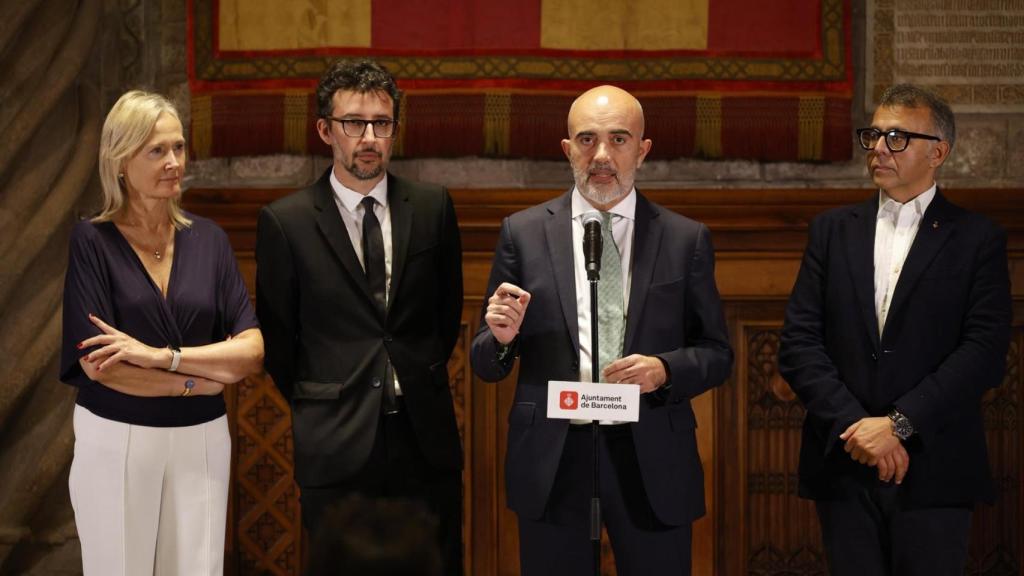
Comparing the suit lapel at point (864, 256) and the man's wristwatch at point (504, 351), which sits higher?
the suit lapel at point (864, 256)

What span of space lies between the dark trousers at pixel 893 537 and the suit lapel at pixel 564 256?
0.86 m

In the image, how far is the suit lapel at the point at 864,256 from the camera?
3070 millimetres

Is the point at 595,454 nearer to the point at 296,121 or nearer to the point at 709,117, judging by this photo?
the point at 709,117

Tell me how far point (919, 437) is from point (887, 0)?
2.20 m

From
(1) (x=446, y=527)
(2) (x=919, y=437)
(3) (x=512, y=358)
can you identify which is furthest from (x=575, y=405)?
(2) (x=919, y=437)

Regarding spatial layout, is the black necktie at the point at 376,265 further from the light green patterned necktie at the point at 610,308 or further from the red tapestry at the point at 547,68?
the red tapestry at the point at 547,68

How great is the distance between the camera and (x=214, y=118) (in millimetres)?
4523

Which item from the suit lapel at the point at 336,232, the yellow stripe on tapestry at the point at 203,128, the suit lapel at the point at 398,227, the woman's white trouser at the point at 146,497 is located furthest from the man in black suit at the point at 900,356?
the yellow stripe on tapestry at the point at 203,128

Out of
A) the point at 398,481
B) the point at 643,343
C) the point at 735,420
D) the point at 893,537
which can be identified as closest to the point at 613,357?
the point at 643,343

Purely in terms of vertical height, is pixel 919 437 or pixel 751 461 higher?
pixel 919 437

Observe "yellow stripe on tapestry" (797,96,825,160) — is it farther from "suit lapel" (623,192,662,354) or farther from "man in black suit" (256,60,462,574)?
"man in black suit" (256,60,462,574)

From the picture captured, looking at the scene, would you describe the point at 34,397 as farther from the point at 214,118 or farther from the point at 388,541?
the point at 388,541

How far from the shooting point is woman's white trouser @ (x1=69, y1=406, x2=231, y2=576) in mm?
2885

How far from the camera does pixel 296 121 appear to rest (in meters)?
4.52
